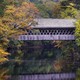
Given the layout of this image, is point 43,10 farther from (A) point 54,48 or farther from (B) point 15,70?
(B) point 15,70

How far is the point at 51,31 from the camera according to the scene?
21328 millimetres

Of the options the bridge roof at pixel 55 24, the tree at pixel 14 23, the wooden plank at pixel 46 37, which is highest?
the tree at pixel 14 23

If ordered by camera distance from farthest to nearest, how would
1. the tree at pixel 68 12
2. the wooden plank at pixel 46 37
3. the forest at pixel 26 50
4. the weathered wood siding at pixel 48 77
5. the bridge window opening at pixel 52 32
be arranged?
the tree at pixel 68 12
the bridge window opening at pixel 52 32
the wooden plank at pixel 46 37
the forest at pixel 26 50
the weathered wood siding at pixel 48 77

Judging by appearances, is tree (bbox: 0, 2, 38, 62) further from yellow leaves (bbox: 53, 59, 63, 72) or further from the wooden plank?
yellow leaves (bbox: 53, 59, 63, 72)

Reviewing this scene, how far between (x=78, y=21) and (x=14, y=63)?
220 inches

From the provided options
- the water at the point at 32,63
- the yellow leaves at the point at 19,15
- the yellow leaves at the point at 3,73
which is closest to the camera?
the yellow leaves at the point at 3,73

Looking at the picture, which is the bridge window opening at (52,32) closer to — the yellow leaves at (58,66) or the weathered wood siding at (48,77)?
the yellow leaves at (58,66)

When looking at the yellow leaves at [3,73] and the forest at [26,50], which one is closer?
the yellow leaves at [3,73]

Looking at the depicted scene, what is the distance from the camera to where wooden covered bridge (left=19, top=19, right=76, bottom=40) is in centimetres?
2088

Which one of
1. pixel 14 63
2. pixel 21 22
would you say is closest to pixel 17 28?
pixel 21 22

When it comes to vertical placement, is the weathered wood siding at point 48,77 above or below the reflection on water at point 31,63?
above

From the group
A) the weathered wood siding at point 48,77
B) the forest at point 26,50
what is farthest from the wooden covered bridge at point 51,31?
the weathered wood siding at point 48,77

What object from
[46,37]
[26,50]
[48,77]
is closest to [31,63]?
[46,37]

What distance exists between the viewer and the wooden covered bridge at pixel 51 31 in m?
20.9
